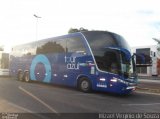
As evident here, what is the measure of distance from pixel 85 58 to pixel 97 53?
1045 millimetres

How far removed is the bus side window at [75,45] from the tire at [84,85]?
184cm

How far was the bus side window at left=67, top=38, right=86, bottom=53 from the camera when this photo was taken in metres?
16.7

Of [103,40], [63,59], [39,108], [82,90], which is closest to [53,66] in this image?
[63,59]

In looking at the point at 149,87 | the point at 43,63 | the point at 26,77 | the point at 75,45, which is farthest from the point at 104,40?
the point at 26,77

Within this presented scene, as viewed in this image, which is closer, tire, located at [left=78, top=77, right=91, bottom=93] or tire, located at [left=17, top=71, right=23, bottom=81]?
tire, located at [left=78, top=77, right=91, bottom=93]

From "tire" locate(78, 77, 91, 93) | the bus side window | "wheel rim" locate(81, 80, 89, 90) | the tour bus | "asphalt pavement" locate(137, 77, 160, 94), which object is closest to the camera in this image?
the tour bus

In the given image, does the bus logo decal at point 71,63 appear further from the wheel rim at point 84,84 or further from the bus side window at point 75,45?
the wheel rim at point 84,84

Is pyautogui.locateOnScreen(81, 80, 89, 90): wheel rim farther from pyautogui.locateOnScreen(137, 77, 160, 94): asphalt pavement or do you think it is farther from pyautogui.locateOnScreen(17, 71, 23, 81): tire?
pyautogui.locateOnScreen(17, 71, 23, 81): tire

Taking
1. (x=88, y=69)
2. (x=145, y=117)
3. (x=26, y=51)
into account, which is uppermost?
(x=26, y=51)

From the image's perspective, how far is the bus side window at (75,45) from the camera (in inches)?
657

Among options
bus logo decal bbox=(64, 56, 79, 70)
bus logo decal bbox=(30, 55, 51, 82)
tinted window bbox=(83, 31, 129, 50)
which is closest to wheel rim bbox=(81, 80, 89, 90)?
bus logo decal bbox=(64, 56, 79, 70)

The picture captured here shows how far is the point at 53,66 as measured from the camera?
64.6 feet

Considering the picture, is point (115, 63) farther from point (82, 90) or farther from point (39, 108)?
point (39, 108)

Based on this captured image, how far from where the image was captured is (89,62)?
53.1 feet
